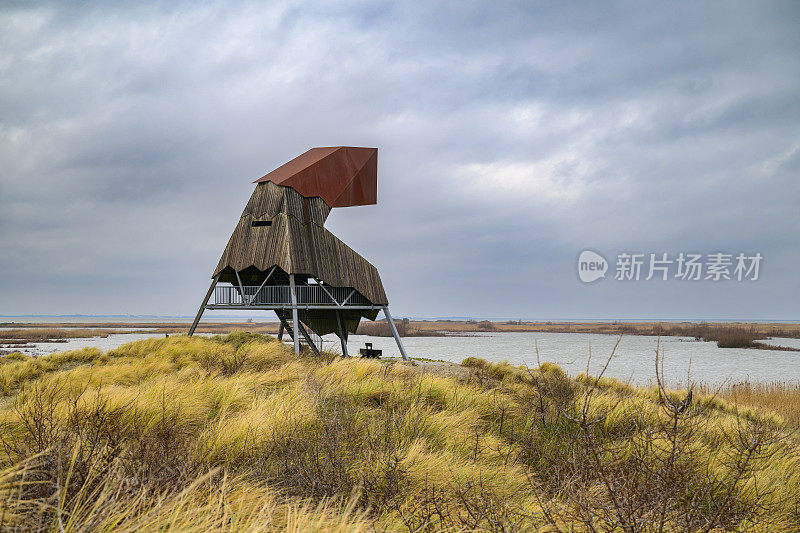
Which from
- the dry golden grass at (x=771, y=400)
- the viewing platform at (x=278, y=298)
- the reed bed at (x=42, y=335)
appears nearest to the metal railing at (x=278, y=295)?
the viewing platform at (x=278, y=298)

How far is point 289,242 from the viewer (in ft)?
53.2

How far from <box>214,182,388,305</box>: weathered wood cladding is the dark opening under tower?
36 millimetres

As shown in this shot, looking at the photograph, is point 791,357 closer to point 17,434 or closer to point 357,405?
point 357,405

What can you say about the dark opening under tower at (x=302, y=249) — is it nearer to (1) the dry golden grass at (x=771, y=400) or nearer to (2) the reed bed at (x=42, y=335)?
(1) the dry golden grass at (x=771, y=400)

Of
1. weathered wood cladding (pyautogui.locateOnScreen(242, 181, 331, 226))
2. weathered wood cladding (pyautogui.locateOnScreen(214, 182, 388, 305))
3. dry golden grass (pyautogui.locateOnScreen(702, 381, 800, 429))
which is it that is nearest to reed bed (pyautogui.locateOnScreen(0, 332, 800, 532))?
dry golden grass (pyautogui.locateOnScreen(702, 381, 800, 429))

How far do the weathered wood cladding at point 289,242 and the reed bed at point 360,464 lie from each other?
28.2ft

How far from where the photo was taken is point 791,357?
36.8 m

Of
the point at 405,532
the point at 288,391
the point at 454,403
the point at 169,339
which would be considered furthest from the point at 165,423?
the point at 169,339

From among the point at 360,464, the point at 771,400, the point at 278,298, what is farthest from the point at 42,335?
the point at 771,400

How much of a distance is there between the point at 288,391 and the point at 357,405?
3.35 ft

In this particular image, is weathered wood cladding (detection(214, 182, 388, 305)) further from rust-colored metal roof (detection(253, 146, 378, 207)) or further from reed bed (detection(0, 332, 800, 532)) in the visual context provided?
reed bed (detection(0, 332, 800, 532))

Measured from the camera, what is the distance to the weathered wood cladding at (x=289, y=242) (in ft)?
54.0

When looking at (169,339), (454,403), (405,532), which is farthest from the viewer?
(169,339)

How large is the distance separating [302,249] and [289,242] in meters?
0.73
